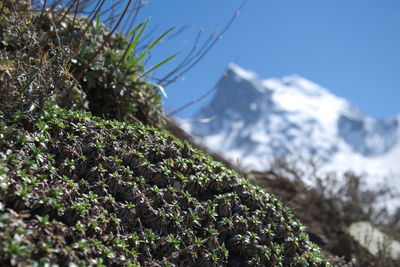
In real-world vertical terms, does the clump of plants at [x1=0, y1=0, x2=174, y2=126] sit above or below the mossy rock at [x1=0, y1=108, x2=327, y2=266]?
above

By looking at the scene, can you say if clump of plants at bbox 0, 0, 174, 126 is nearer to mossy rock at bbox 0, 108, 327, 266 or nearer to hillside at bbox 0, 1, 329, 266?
hillside at bbox 0, 1, 329, 266

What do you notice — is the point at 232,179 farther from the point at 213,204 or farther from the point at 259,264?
the point at 259,264

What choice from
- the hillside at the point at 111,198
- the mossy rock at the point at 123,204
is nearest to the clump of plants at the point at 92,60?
the hillside at the point at 111,198

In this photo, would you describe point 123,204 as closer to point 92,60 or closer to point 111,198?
point 111,198

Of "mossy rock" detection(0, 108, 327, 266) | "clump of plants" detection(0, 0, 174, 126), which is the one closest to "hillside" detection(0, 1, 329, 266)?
"mossy rock" detection(0, 108, 327, 266)

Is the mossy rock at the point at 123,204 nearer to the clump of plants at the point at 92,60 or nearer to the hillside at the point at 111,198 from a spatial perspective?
the hillside at the point at 111,198

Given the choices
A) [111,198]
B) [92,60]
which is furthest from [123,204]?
[92,60]

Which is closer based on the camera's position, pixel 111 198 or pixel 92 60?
pixel 111 198

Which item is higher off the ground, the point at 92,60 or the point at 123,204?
the point at 92,60

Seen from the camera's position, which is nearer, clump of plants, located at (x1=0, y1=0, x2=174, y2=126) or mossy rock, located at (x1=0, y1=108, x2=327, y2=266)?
mossy rock, located at (x1=0, y1=108, x2=327, y2=266)
